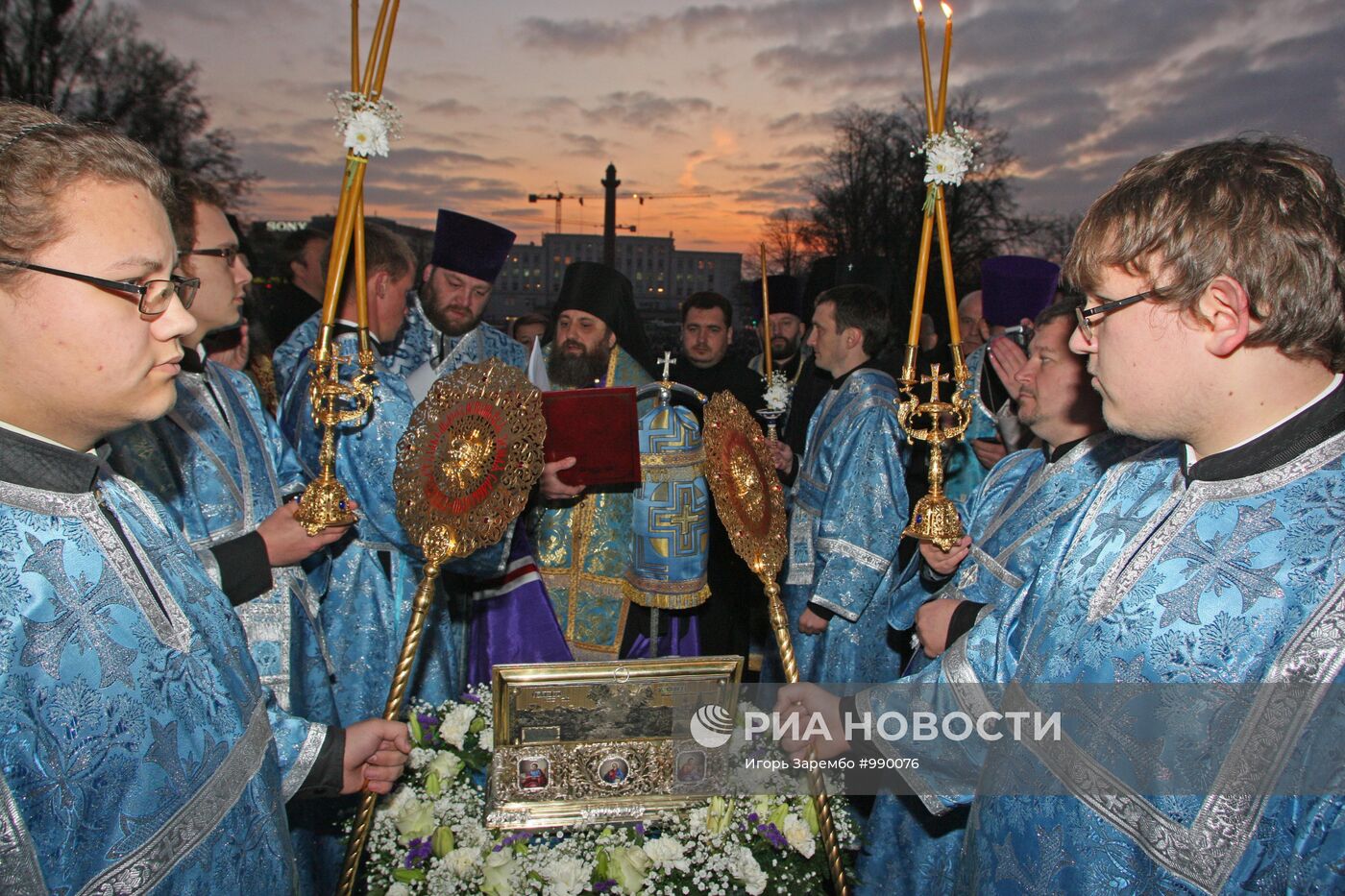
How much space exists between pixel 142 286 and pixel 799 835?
1.84 metres

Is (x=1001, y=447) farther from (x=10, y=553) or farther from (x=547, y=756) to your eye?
(x=10, y=553)

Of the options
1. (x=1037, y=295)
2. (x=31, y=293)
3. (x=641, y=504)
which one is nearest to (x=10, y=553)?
(x=31, y=293)

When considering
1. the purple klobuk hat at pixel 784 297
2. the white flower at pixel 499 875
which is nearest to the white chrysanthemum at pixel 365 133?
the white flower at pixel 499 875

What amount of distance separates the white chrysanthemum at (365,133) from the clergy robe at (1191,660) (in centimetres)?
197

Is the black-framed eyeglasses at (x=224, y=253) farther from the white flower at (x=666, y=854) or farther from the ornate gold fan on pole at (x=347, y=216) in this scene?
the white flower at (x=666, y=854)

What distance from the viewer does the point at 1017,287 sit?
459cm

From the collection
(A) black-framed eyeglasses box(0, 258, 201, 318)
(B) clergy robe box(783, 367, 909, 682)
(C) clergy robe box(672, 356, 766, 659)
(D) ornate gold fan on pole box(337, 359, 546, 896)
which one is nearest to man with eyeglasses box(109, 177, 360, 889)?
(D) ornate gold fan on pole box(337, 359, 546, 896)

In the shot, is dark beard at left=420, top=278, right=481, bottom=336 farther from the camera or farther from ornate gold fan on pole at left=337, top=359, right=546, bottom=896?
the camera

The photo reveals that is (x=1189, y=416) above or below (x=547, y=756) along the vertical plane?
above

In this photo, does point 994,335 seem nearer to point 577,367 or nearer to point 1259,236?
point 577,367

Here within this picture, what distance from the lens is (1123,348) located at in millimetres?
1426

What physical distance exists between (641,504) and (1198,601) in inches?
94.2

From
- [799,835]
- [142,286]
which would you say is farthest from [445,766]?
[142,286]

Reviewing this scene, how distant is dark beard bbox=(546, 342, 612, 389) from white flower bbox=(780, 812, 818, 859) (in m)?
2.90
